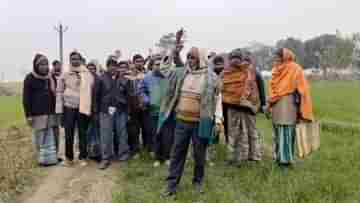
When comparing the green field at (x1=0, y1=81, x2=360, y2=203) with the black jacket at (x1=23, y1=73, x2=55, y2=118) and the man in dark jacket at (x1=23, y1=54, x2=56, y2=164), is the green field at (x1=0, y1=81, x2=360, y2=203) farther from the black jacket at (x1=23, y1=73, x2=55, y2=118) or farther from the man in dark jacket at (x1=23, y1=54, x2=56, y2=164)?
the black jacket at (x1=23, y1=73, x2=55, y2=118)

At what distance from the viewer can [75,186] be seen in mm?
5098

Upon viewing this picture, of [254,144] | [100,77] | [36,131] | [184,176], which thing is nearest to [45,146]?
[36,131]

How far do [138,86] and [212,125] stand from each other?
6.28 ft

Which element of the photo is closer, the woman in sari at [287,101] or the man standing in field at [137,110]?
the woman in sari at [287,101]

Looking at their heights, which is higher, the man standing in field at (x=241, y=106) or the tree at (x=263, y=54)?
the tree at (x=263, y=54)

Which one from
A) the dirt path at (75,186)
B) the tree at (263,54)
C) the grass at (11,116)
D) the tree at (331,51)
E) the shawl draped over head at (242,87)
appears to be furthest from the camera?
the tree at (263,54)

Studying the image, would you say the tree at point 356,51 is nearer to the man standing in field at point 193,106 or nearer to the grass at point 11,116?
the grass at point 11,116

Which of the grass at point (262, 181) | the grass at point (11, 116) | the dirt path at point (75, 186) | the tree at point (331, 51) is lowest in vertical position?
the grass at point (11, 116)

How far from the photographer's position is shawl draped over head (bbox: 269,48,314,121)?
5.48 metres

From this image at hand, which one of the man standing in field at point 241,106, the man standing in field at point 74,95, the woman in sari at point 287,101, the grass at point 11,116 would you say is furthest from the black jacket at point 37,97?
the grass at point 11,116

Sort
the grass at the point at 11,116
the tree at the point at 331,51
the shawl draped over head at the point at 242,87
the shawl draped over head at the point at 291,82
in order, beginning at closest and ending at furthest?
the shawl draped over head at the point at 291,82
the shawl draped over head at the point at 242,87
the grass at the point at 11,116
the tree at the point at 331,51

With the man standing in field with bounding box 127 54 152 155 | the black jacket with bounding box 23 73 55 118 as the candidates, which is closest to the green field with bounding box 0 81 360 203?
the man standing in field with bounding box 127 54 152 155

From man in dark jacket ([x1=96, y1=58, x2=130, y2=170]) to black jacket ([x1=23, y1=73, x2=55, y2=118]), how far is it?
0.80m

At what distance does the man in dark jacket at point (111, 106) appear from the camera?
5.79 m
